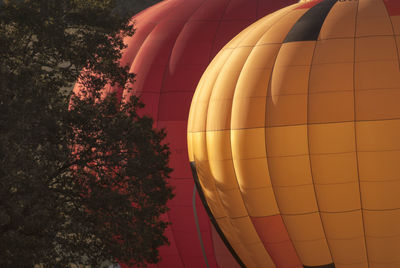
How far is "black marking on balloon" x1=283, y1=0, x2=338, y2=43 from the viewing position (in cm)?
1343

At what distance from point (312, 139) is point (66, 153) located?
4279 millimetres

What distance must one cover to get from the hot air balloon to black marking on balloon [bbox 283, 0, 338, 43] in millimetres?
4600

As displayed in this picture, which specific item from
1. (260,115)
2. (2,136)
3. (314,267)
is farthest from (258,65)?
(2,136)

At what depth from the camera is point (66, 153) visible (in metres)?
13.9

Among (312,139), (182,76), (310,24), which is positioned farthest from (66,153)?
(182,76)

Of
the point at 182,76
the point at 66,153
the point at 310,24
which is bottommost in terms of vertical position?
the point at 182,76

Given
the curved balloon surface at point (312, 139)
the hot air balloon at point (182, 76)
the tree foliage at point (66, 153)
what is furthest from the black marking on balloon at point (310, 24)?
the hot air balloon at point (182, 76)

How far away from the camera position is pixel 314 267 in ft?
44.2

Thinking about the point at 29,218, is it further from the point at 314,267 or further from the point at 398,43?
the point at 398,43

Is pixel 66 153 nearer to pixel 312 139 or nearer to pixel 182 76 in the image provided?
pixel 312 139

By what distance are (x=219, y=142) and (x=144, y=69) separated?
5241 millimetres

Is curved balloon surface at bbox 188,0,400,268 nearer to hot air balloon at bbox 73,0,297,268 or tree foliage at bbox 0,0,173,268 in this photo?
tree foliage at bbox 0,0,173,268

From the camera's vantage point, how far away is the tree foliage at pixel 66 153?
13086mm

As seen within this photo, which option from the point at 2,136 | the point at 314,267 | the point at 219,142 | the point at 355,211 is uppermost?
the point at 2,136
